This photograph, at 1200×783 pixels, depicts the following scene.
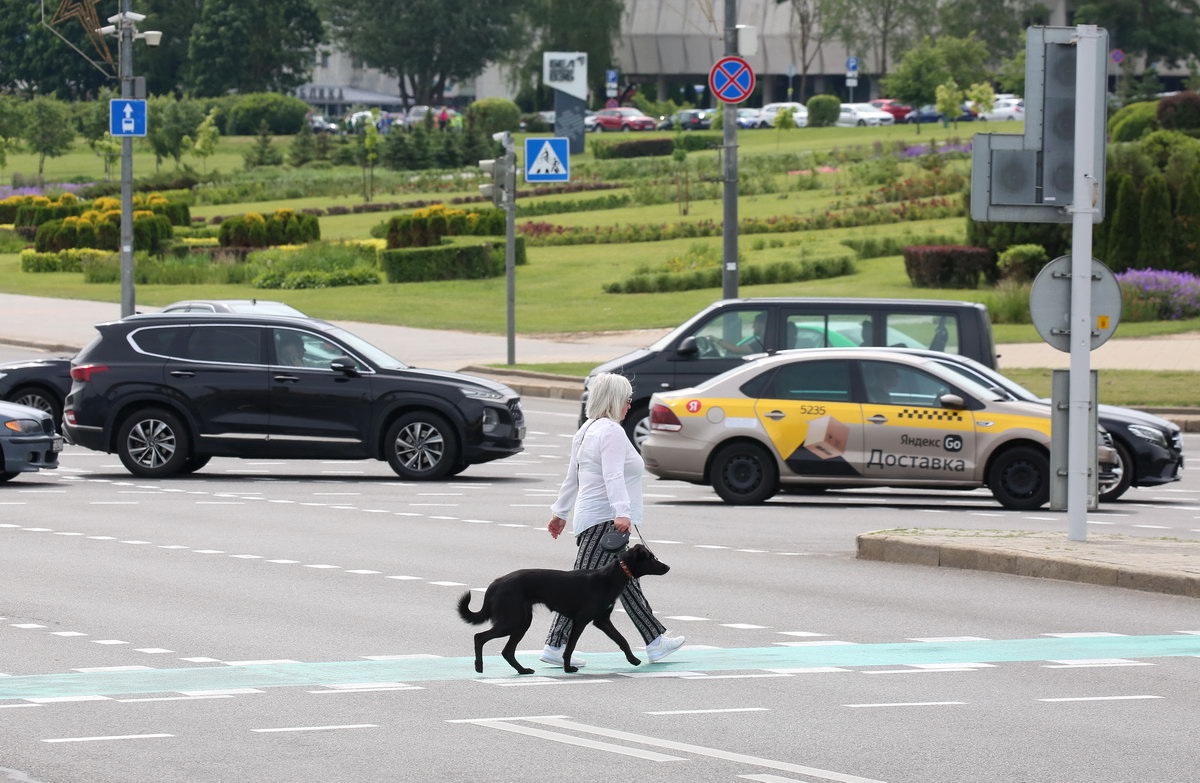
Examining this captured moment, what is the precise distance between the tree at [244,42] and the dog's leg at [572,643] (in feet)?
404

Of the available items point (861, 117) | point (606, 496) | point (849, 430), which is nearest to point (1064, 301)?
point (849, 430)

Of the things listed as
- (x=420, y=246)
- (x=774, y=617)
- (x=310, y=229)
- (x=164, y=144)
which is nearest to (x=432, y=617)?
(x=774, y=617)

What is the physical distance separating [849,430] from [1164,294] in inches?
875

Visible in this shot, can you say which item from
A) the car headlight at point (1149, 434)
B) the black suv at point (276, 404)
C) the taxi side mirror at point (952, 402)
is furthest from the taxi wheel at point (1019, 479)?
the black suv at point (276, 404)

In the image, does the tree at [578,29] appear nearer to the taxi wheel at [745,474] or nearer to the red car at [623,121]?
the red car at [623,121]

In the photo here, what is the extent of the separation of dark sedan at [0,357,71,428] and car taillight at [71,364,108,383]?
295cm

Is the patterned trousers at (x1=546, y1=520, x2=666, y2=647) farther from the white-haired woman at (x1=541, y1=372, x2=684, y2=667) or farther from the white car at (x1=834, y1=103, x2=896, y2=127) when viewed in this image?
the white car at (x1=834, y1=103, x2=896, y2=127)

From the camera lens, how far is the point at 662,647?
32.0 ft

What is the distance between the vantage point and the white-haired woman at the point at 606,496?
968 centimetres

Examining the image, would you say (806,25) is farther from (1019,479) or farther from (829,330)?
(1019,479)

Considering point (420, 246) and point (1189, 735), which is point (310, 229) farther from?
point (1189, 735)

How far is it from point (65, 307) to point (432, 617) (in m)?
34.3

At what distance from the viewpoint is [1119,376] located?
2897 cm

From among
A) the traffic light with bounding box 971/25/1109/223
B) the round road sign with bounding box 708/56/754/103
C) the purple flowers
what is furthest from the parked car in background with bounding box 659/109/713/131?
the traffic light with bounding box 971/25/1109/223
